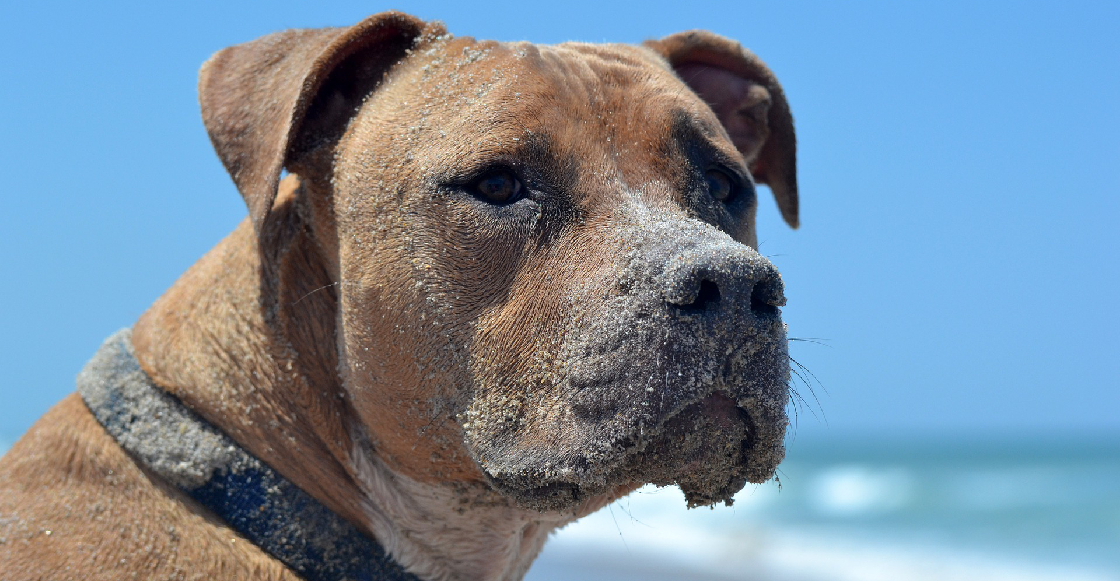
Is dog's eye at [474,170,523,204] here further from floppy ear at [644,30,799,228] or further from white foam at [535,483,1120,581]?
white foam at [535,483,1120,581]

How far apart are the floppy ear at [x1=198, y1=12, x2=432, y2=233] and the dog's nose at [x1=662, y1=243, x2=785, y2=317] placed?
3.63ft

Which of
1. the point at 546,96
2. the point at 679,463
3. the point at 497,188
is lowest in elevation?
the point at 679,463

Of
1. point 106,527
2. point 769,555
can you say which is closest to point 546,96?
point 106,527

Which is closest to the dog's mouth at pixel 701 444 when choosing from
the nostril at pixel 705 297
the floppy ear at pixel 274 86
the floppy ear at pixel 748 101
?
the nostril at pixel 705 297

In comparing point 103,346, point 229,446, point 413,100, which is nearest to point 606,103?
point 413,100

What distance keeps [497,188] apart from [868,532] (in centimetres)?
1716

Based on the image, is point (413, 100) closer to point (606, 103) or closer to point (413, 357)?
point (606, 103)

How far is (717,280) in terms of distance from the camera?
2234 millimetres

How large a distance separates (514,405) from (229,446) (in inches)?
31.7

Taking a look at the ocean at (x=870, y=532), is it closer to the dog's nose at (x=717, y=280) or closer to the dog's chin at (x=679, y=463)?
the dog's chin at (x=679, y=463)

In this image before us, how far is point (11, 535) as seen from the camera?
2598mm

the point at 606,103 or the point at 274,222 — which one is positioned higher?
the point at 606,103

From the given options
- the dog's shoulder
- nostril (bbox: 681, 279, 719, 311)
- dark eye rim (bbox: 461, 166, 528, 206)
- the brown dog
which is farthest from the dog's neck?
nostril (bbox: 681, 279, 719, 311)

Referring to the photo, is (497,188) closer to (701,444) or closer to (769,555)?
(701,444)
